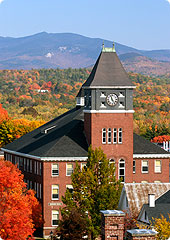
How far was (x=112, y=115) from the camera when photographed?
7444 centimetres

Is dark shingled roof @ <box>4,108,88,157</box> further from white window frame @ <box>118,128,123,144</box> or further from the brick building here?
white window frame @ <box>118,128,123,144</box>

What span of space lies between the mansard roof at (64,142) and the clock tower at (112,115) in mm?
1678

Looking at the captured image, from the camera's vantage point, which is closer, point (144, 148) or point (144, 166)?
point (144, 166)

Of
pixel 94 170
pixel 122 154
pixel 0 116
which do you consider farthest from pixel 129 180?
pixel 0 116

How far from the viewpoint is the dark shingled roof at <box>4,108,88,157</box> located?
7469 centimetres

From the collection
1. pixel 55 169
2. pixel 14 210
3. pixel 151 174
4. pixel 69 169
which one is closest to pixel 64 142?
pixel 69 169

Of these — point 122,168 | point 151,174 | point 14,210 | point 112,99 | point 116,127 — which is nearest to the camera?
point 14,210

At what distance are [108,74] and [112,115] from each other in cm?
394

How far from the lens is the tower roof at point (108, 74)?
7406 cm

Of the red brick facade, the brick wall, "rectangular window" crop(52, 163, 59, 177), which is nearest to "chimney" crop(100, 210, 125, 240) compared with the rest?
the red brick facade

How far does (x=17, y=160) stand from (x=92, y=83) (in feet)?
52.4

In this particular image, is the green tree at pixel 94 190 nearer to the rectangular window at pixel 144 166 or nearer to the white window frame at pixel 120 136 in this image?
the white window frame at pixel 120 136

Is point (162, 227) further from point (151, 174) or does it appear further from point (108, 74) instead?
point (151, 174)

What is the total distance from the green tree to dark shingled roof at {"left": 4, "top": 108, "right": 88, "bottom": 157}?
523 centimetres
